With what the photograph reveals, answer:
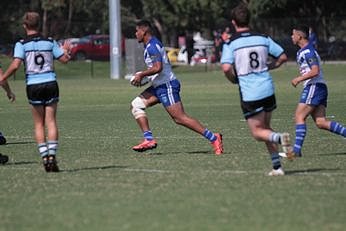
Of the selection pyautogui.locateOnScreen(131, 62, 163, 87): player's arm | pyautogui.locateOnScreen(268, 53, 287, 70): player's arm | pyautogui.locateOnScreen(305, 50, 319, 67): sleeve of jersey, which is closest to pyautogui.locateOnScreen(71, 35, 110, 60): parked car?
pyautogui.locateOnScreen(131, 62, 163, 87): player's arm

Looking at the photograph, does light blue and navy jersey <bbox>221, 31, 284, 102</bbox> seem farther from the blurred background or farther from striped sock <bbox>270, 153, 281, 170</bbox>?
the blurred background

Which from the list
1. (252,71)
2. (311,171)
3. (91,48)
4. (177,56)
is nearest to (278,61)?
(252,71)

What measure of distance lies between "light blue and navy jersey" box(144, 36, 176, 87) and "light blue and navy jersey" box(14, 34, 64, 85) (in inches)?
93.7

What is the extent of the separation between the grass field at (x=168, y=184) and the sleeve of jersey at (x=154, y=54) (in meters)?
1.41

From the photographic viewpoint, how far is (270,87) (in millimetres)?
12453

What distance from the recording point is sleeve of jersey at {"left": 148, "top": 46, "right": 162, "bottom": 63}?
15.6m

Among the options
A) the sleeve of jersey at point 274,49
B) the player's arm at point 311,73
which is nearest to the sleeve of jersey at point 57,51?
the sleeve of jersey at point 274,49

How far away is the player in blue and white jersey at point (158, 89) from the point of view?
15641 millimetres

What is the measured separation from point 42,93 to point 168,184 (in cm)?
249

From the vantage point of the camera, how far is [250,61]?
40.4 feet

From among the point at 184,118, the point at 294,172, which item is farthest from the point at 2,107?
the point at 294,172

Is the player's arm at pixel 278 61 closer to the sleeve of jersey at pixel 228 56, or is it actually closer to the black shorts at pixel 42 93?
the sleeve of jersey at pixel 228 56

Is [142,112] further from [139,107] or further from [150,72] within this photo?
[150,72]

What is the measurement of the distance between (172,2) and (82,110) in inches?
2045
